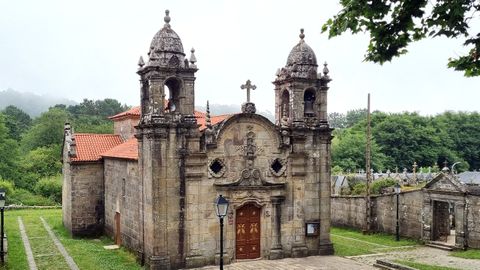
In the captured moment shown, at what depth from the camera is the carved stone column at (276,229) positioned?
69.3 feet

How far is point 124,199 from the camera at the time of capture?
23312 millimetres

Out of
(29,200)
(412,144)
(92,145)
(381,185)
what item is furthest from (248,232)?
(412,144)

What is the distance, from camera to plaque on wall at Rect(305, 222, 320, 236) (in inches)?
862

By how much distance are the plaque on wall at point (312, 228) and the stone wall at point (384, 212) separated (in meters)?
7.00

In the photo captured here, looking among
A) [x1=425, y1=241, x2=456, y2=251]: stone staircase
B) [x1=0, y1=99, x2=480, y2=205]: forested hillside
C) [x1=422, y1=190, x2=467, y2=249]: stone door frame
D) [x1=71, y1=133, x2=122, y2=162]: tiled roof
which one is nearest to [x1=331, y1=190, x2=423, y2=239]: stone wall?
[x1=422, y1=190, x2=467, y2=249]: stone door frame

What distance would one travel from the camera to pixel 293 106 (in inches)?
865

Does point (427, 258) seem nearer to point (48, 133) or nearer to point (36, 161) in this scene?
point (36, 161)

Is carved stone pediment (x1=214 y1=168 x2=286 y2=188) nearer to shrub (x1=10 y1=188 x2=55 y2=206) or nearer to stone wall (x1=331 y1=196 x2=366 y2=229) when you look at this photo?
stone wall (x1=331 y1=196 x2=366 y2=229)

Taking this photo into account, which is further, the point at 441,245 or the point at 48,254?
the point at 441,245

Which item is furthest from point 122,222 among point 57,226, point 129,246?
point 57,226

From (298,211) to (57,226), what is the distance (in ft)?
54.5

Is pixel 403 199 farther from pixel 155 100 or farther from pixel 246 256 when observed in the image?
pixel 155 100

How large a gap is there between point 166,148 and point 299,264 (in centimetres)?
724

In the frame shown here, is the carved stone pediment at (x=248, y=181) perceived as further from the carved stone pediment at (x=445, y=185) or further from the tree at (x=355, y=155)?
the tree at (x=355, y=155)
